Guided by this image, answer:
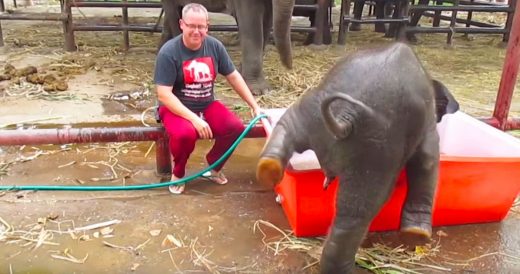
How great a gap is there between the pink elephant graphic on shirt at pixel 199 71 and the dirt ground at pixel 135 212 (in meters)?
0.62

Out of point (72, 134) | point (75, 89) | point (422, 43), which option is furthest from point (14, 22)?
point (72, 134)

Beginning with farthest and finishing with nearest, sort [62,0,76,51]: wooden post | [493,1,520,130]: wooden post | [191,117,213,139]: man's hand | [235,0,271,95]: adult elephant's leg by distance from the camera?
1. [62,0,76,51]: wooden post
2. [235,0,271,95]: adult elephant's leg
3. [493,1,520,130]: wooden post
4. [191,117,213,139]: man's hand

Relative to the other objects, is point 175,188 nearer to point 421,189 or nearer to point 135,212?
point 135,212

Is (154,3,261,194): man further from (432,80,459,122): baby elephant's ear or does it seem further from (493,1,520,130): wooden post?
(493,1,520,130): wooden post

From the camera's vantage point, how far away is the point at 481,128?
3.13 metres

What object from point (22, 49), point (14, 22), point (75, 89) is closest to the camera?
point (75, 89)

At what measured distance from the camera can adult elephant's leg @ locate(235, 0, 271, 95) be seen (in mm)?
5008

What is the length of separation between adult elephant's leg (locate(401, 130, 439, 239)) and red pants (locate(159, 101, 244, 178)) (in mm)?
1224

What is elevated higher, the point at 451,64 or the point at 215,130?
the point at 215,130

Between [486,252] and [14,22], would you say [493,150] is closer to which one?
[486,252]

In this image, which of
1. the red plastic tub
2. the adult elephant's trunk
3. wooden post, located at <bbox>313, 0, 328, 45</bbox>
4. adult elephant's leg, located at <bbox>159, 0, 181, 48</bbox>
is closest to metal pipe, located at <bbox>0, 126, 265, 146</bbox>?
the red plastic tub

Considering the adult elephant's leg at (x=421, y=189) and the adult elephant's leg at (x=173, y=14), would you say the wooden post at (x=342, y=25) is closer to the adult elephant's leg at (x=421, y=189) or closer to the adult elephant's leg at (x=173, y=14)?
the adult elephant's leg at (x=173, y=14)

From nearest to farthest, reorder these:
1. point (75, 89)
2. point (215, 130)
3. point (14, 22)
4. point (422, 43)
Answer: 1. point (215, 130)
2. point (75, 89)
3. point (422, 43)
4. point (14, 22)

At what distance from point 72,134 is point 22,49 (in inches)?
175
